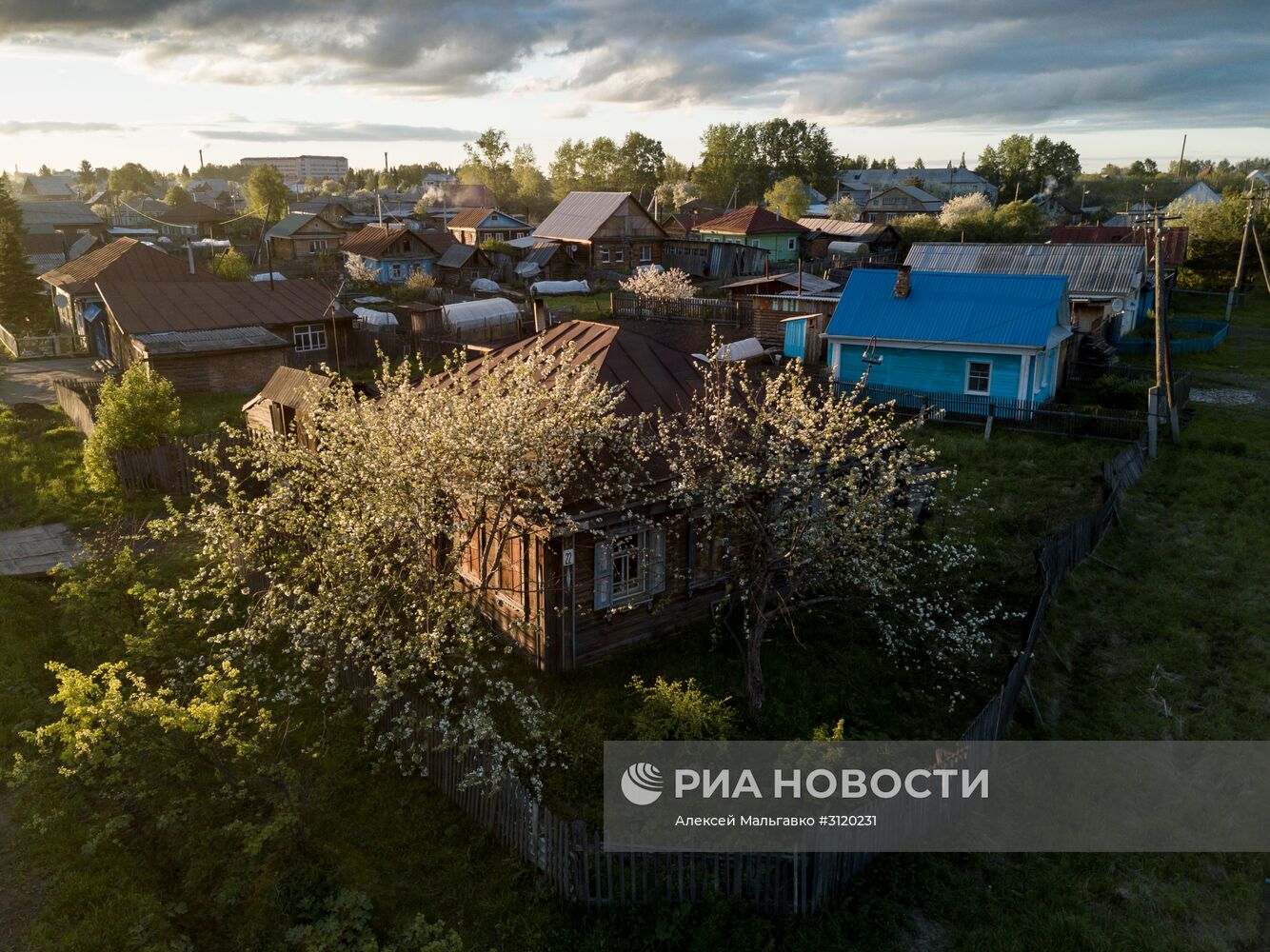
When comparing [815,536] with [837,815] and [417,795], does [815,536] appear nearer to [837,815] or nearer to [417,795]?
[837,815]

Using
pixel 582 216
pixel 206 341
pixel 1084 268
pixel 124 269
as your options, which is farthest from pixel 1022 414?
pixel 582 216

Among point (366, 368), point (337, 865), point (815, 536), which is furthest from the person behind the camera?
point (366, 368)

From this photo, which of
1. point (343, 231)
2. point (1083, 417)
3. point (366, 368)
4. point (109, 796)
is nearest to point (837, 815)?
point (109, 796)

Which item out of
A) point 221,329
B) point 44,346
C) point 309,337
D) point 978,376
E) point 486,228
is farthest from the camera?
point 486,228

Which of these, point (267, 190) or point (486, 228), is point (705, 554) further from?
point (267, 190)

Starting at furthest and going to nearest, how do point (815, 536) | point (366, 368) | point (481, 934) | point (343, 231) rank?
point (343, 231) → point (366, 368) → point (815, 536) → point (481, 934)

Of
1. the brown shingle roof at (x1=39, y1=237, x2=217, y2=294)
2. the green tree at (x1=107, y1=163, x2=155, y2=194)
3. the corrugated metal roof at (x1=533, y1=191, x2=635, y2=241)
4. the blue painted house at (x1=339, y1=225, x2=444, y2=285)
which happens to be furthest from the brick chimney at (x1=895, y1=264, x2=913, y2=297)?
the green tree at (x1=107, y1=163, x2=155, y2=194)
